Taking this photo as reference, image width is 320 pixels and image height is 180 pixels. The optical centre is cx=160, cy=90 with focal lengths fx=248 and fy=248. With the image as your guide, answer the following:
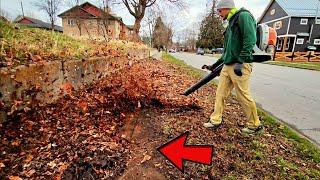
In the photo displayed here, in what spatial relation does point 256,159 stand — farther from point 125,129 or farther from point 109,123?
point 109,123

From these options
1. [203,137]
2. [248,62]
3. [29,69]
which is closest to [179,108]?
[203,137]

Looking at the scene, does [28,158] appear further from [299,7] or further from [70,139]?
[299,7]

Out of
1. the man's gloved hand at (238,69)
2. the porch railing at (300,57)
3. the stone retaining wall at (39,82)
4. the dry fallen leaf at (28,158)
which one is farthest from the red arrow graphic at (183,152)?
the porch railing at (300,57)

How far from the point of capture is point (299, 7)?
40.9 m

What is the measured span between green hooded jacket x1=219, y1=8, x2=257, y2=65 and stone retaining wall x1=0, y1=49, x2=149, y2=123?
2.50 meters

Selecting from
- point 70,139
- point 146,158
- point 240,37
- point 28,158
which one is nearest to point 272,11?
point 240,37

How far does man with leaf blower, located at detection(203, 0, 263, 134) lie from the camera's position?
317 cm

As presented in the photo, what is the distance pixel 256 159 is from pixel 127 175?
1494 mm

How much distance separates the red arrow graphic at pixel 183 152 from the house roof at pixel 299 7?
43.4 m

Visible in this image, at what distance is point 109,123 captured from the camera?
142 inches

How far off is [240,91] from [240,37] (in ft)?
2.40

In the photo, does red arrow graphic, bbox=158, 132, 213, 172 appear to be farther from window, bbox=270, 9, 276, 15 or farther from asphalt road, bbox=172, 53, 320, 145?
window, bbox=270, 9, 276, 15

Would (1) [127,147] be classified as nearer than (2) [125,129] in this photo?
Yes

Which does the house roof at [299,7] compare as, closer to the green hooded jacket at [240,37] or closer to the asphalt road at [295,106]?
the asphalt road at [295,106]
